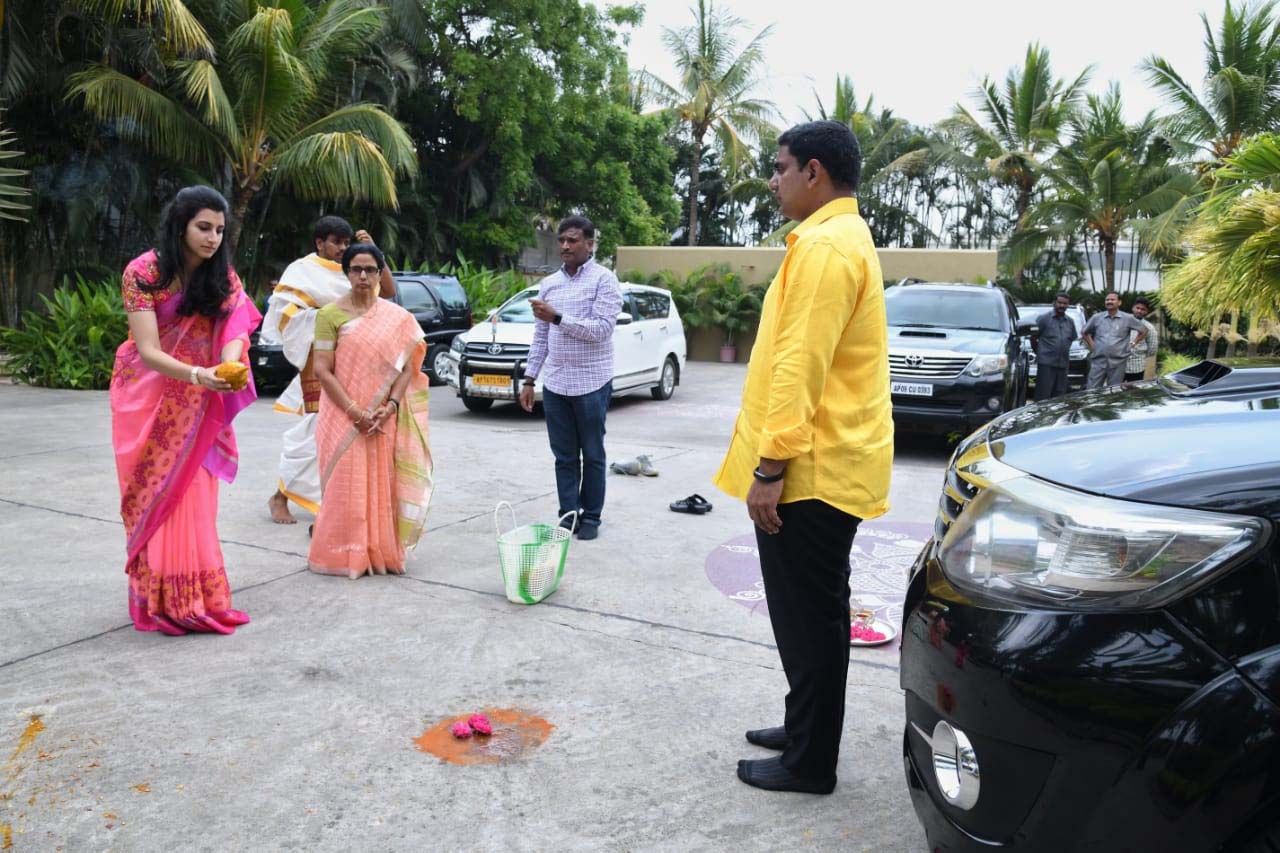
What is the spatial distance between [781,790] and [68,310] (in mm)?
13136

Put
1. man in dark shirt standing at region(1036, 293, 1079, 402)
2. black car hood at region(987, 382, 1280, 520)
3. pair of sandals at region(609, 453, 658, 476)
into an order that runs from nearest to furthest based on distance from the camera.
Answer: black car hood at region(987, 382, 1280, 520), pair of sandals at region(609, 453, 658, 476), man in dark shirt standing at region(1036, 293, 1079, 402)

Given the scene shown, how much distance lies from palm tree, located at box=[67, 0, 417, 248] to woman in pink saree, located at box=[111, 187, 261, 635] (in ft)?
37.4

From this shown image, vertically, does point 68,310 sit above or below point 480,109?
below

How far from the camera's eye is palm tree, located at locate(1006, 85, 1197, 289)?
72.1 feet

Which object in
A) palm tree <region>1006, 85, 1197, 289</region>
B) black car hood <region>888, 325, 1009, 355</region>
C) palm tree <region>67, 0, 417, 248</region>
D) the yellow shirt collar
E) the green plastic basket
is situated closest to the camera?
the yellow shirt collar

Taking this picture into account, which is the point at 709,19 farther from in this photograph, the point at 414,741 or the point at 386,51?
the point at 414,741

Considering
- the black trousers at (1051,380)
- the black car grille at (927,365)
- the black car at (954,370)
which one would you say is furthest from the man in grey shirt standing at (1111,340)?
the black car grille at (927,365)

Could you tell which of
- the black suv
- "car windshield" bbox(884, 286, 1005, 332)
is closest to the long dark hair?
"car windshield" bbox(884, 286, 1005, 332)

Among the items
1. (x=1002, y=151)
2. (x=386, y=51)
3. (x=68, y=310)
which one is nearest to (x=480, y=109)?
(x=386, y=51)

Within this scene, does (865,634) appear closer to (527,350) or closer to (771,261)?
(527,350)

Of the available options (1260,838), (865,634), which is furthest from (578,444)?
(1260,838)

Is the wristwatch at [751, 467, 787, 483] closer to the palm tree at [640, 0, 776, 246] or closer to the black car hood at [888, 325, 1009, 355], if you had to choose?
the black car hood at [888, 325, 1009, 355]

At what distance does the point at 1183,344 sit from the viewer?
2089cm

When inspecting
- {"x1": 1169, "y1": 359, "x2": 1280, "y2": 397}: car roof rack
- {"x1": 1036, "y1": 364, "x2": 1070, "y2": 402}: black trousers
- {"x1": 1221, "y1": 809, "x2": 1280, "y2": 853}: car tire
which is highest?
{"x1": 1169, "y1": 359, "x2": 1280, "y2": 397}: car roof rack
